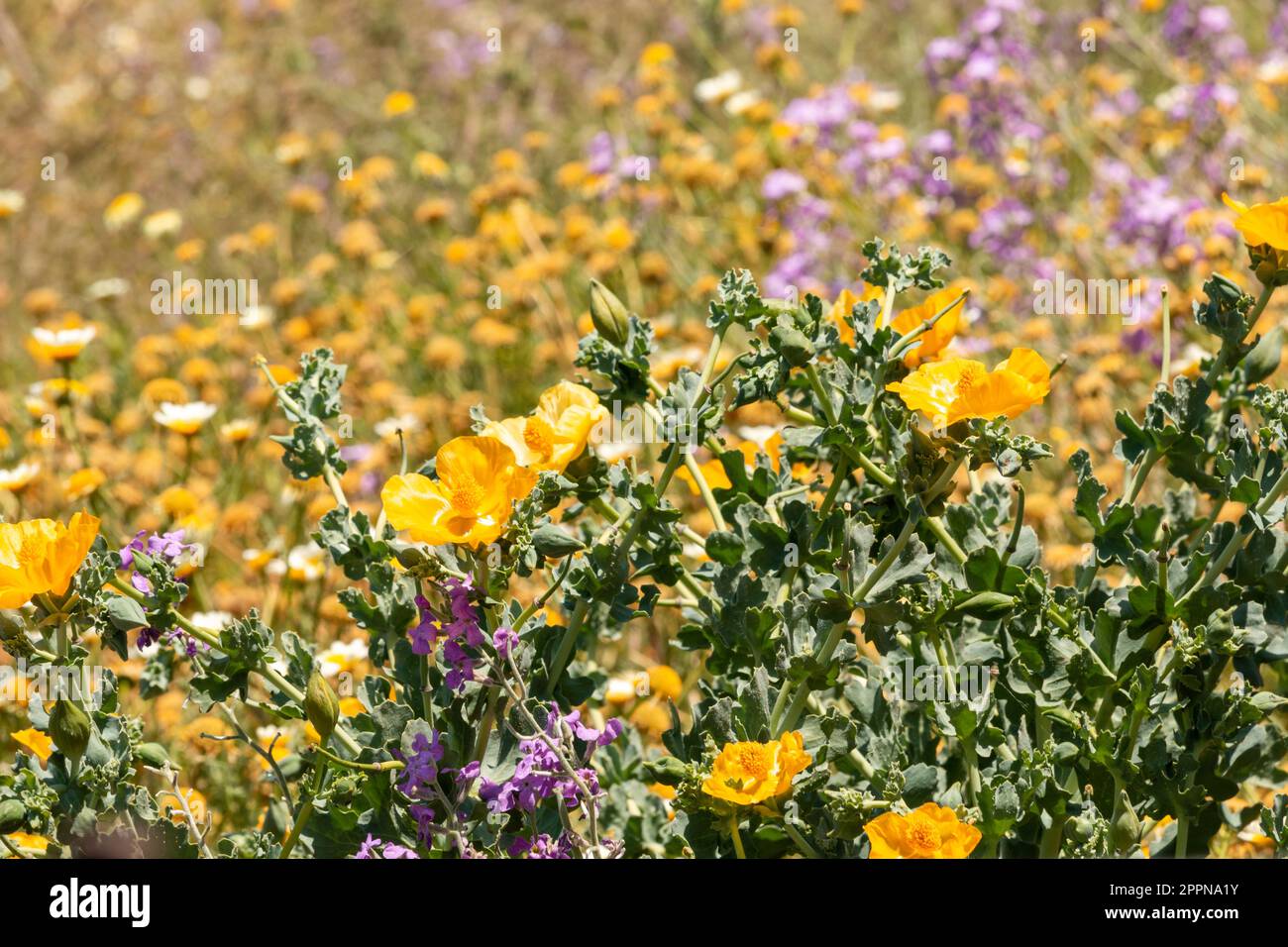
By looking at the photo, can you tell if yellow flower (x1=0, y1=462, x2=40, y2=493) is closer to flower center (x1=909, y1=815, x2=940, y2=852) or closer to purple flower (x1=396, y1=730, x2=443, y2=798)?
Answer: purple flower (x1=396, y1=730, x2=443, y2=798)

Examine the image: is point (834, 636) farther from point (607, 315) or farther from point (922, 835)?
point (607, 315)

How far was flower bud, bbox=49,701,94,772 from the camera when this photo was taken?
1451mm

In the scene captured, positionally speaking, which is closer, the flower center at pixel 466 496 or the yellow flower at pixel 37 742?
the flower center at pixel 466 496

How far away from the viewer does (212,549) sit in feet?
11.4

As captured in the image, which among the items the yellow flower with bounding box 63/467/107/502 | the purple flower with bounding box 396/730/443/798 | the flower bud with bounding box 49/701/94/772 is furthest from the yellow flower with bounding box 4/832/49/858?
the yellow flower with bounding box 63/467/107/502

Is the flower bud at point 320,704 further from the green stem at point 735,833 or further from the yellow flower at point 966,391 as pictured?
the yellow flower at point 966,391

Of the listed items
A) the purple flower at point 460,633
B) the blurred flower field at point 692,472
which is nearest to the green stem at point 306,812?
the blurred flower field at point 692,472

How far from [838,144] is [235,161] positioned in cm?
305

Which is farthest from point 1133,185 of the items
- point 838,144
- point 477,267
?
point 477,267

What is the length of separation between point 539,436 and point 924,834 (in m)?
0.53

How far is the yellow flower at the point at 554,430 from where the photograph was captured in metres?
1.47

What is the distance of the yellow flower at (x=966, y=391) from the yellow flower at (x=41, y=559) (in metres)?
0.80

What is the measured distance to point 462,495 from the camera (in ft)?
4.60
